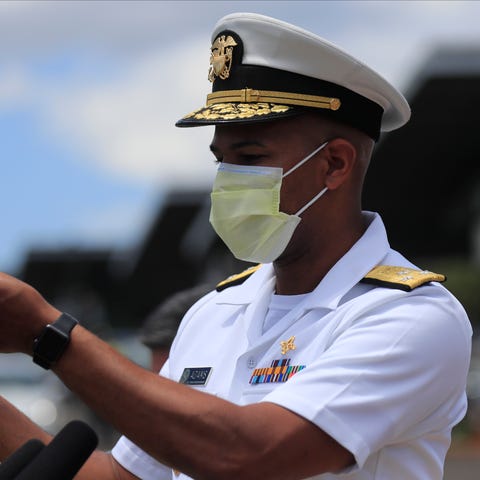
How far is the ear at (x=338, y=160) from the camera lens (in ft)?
10.9

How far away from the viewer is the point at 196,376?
329cm

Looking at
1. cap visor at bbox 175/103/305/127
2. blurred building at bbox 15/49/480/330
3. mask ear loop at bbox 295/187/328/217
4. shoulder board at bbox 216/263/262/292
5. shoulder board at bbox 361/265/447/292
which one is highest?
→ cap visor at bbox 175/103/305/127

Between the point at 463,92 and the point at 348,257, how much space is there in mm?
25847

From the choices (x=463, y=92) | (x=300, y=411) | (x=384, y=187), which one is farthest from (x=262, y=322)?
(x=384, y=187)

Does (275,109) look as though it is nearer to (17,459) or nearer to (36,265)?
(17,459)

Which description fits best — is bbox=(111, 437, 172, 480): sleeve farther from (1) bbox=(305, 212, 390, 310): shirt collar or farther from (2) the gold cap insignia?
(2) the gold cap insignia

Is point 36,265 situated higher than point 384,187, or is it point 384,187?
point 384,187

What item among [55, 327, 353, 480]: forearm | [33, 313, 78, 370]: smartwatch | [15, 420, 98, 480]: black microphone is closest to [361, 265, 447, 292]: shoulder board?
[55, 327, 353, 480]: forearm

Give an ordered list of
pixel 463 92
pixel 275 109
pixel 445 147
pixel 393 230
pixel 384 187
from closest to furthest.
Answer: pixel 275 109
pixel 463 92
pixel 445 147
pixel 384 187
pixel 393 230

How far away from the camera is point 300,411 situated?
2.83 metres

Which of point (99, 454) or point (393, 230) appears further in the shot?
point (393, 230)

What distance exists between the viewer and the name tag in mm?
3261

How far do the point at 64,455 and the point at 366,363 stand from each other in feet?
3.05

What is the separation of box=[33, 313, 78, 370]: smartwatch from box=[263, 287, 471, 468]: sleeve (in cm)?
51
